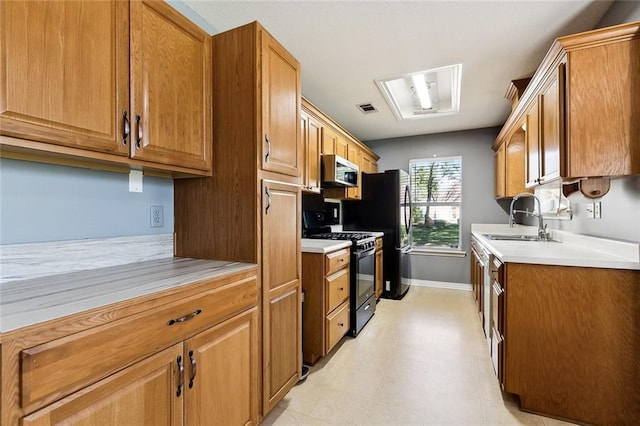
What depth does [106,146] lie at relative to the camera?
A: 1163 millimetres

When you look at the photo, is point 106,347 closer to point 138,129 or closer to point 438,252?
point 138,129

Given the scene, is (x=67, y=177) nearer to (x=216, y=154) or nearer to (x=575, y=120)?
(x=216, y=154)

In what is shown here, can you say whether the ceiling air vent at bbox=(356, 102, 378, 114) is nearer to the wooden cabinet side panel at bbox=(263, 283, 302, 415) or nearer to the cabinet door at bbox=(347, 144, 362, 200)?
the cabinet door at bbox=(347, 144, 362, 200)

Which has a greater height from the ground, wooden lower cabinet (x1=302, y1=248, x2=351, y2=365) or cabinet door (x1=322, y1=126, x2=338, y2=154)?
cabinet door (x1=322, y1=126, x2=338, y2=154)

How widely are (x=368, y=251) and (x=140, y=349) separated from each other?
249 cm

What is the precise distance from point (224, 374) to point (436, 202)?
170 inches

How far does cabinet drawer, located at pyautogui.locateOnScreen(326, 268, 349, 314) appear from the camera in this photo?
2.38 m

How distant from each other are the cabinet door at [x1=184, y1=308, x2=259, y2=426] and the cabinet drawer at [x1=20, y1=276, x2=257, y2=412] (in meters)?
0.08

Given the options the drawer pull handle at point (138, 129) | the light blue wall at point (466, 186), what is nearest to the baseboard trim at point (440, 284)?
the light blue wall at point (466, 186)

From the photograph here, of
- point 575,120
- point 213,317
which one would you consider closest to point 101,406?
point 213,317

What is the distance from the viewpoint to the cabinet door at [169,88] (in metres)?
1.28

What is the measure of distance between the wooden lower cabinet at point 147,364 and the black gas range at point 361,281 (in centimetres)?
146

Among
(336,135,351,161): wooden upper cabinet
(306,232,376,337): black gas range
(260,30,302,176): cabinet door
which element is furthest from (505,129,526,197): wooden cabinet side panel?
(260,30,302,176): cabinet door

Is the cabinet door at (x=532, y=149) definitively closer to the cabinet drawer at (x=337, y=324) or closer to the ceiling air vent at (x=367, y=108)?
the ceiling air vent at (x=367, y=108)
